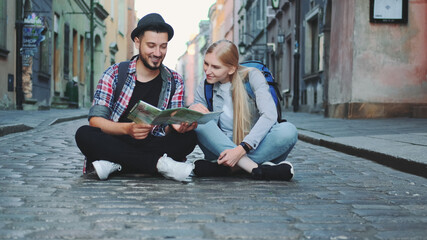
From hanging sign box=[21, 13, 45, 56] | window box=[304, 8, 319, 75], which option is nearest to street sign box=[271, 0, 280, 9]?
window box=[304, 8, 319, 75]

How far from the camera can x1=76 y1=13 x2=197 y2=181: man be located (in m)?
4.26

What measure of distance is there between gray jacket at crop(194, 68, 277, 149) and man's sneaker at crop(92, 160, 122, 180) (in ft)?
3.15

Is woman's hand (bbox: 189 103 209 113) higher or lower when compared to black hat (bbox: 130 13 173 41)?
lower

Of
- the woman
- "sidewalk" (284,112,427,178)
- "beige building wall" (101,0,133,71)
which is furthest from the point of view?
"beige building wall" (101,0,133,71)

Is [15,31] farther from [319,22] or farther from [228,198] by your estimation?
[228,198]

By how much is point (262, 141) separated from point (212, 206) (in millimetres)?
1255

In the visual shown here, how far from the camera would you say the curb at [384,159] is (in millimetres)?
4906

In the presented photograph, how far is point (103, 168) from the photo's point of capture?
4.28 m

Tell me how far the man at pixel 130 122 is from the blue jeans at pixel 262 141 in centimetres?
14

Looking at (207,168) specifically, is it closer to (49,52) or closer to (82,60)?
(49,52)

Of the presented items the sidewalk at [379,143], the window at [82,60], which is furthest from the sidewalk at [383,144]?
the window at [82,60]

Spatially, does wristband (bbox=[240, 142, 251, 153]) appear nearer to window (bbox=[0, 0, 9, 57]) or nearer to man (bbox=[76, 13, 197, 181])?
man (bbox=[76, 13, 197, 181])

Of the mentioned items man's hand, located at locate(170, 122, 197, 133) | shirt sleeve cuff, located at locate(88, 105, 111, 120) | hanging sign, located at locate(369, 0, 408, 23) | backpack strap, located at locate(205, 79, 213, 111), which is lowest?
man's hand, located at locate(170, 122, 197, 133)

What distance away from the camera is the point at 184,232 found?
104 inches
